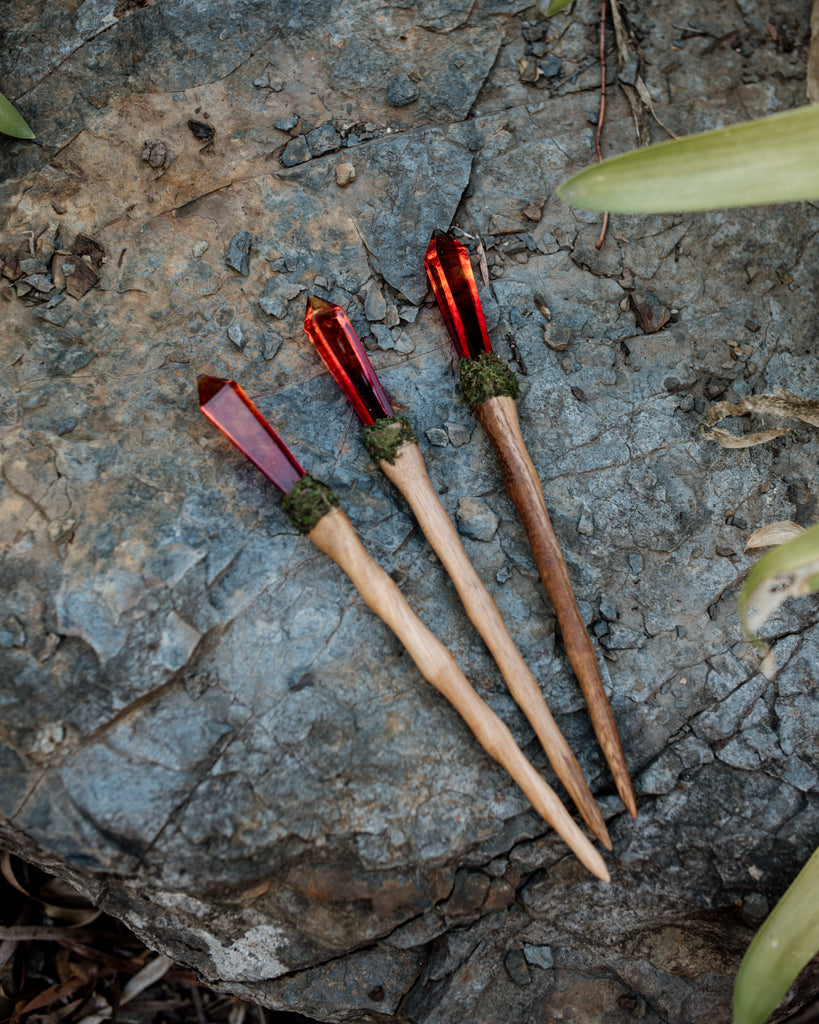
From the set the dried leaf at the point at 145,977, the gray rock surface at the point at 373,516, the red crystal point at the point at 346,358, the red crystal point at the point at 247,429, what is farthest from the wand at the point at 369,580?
the dried leaf at the point at 145,977

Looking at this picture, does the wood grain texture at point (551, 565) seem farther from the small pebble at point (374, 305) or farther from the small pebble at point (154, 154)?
the small pebble at point (154, 154)

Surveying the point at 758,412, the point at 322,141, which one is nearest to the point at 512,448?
the point at 758,412

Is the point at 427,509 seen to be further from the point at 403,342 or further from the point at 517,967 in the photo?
the point at 517,967

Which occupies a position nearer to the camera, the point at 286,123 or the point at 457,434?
the point at 457,434

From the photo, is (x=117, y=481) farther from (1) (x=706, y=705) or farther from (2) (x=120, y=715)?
(1) (x=706, y=705)

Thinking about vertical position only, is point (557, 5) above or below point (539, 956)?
above

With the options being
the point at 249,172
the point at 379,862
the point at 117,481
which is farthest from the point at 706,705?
the point at 249,172
